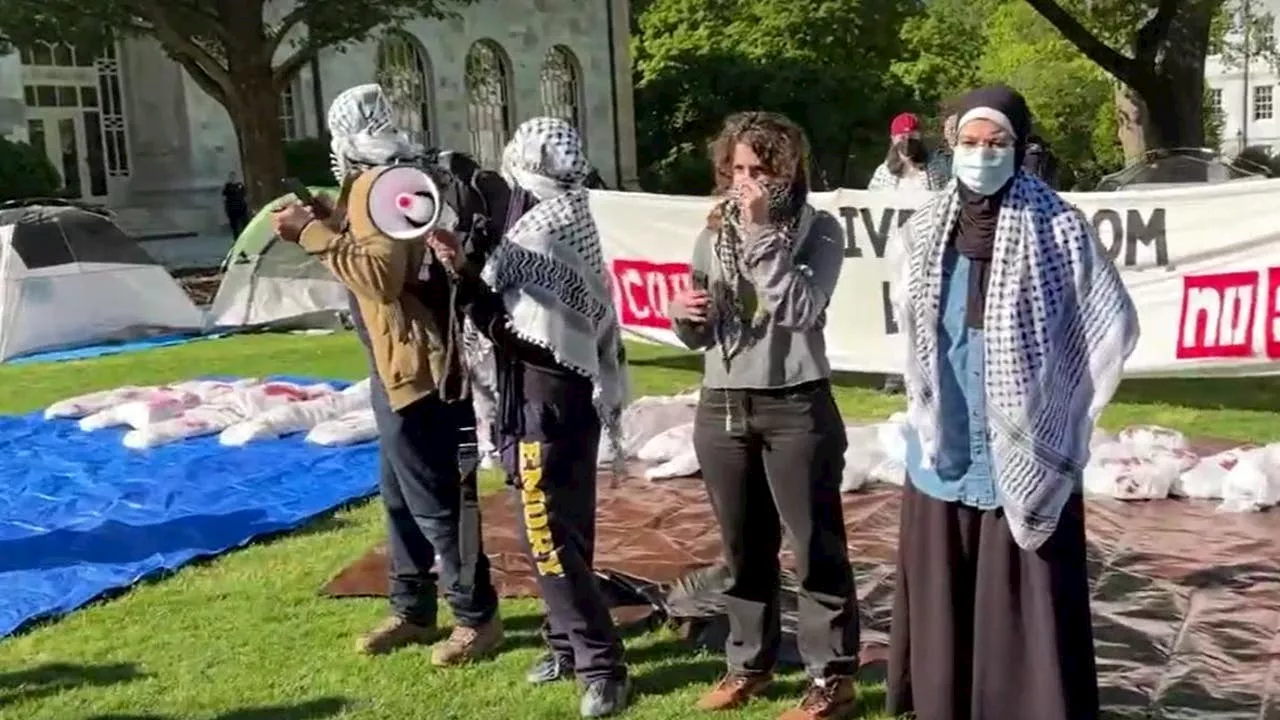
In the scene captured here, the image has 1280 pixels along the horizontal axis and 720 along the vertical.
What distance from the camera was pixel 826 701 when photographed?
4.14m

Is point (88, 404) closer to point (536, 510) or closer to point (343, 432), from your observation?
point (343, 432)

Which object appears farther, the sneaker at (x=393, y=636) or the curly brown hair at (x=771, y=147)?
the sneaker at (x=393, y=636)

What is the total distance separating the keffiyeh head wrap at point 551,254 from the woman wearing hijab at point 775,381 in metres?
→ 0.32

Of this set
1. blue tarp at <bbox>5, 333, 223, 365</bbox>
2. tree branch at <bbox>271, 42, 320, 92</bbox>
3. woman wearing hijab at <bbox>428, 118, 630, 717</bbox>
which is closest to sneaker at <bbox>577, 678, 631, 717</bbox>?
woman wearing hijab at <bbox>428, 118, 630, 717</bbox>

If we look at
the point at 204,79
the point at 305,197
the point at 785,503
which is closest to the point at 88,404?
the point at 305,197

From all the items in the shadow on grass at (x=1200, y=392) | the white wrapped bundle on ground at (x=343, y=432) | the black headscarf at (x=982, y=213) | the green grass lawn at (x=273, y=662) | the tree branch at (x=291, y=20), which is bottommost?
the green grass lawn at (x=273, y=662)

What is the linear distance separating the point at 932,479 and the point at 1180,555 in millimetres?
2403

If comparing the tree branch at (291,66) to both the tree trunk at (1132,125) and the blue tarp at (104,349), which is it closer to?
the blue tarp at (104,349)

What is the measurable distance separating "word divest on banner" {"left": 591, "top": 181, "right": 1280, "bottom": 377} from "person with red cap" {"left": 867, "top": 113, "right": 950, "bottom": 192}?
0.18 metres

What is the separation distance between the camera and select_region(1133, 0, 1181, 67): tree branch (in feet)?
63.6

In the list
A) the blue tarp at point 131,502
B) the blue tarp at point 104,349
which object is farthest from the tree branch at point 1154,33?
the blue tarp at point 131,502

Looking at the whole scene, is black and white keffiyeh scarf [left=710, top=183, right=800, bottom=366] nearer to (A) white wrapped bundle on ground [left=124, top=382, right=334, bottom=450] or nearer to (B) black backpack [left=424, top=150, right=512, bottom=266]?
(B) black backpack [left=424, top=150, right=512, bottom=266]

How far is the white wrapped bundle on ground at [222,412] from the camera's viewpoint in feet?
28.9

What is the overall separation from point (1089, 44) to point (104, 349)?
13.1m
